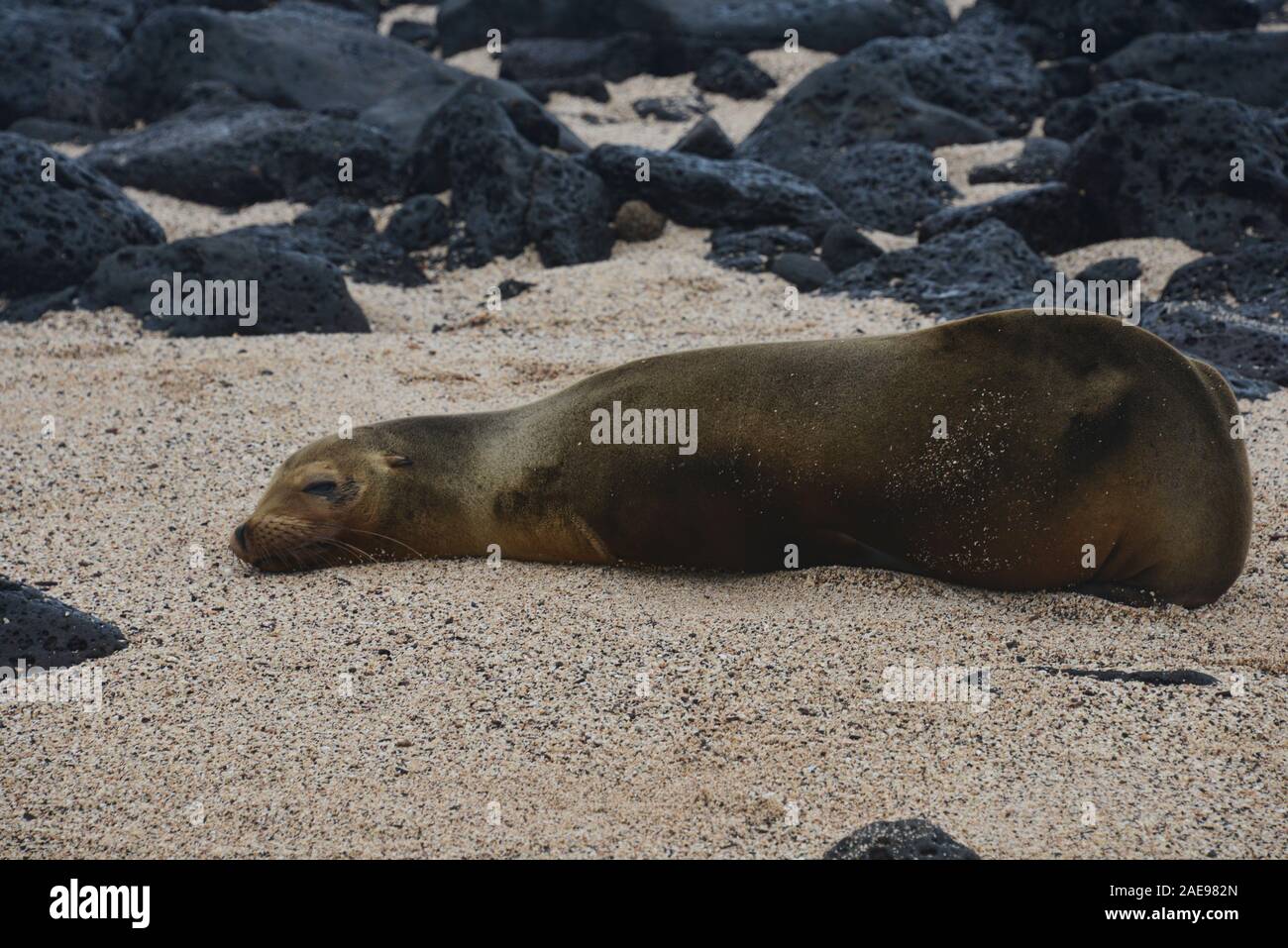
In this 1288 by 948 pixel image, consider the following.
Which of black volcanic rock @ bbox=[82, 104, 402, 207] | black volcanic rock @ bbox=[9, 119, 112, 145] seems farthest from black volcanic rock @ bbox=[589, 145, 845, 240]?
black volcanic rock @ bbox=[9, 119, 112, 145]

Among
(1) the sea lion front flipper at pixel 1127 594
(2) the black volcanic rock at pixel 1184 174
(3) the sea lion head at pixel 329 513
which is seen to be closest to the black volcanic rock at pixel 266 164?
(2) the black volcanic rock at pixel 1184 174

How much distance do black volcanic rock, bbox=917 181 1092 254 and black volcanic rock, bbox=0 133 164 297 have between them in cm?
613

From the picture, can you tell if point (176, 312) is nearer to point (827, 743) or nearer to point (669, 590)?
point (669, 590)

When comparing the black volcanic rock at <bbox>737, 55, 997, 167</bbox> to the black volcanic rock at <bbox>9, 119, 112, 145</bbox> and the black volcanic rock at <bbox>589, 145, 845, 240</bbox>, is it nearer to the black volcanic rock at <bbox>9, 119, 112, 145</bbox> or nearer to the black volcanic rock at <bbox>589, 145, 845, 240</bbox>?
the black volcanic rock at <bbox>589, 145, 845, 240</bbox>

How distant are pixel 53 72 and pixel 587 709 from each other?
15.2 metres

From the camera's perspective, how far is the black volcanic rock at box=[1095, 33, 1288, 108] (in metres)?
13.7

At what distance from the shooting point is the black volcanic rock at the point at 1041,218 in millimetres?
9891

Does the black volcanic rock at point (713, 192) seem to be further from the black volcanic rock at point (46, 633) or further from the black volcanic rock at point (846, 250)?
the black volcanic rock at point (46, 633)

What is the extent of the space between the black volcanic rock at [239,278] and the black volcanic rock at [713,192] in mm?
2911

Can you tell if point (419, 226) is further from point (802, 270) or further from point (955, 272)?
point (955, 272)

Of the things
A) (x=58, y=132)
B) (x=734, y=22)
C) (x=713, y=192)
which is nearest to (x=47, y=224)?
(x=713, y=192)

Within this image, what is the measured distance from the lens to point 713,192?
34.0 feet

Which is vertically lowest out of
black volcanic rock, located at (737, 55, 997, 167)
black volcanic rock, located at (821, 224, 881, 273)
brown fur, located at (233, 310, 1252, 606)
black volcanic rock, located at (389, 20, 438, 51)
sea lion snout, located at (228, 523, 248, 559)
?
sea lion snout, located at (228, 523, 248, 559)
